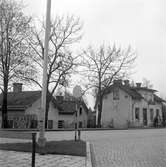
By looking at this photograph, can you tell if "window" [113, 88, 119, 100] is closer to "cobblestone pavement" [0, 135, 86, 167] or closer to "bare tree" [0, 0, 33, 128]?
"bare tree" [0, 0, 33, 128]

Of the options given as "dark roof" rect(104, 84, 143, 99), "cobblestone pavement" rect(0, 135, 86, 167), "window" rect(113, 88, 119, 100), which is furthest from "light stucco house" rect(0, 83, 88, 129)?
"cobblestone pavement" rect(0, 135, 86, 167)

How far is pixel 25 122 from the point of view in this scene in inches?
1442

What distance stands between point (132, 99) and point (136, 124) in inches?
166

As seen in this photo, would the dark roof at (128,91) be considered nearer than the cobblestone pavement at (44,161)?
No

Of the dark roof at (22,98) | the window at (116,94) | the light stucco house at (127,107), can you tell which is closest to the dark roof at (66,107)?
the light stucco house at (127,107)

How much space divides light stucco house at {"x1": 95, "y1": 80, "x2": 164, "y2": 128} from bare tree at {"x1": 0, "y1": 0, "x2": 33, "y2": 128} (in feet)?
74.2

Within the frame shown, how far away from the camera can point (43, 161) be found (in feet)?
27.8

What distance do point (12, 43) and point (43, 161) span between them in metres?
19.9

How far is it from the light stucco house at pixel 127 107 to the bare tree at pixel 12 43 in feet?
74.2

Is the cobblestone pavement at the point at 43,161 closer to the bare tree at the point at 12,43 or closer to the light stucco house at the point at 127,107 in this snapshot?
the bare tree at the point at 12,43

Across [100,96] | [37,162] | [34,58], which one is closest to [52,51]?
[34,58]

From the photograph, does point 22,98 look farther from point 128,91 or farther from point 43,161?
point 43,161

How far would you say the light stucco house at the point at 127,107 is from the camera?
48.4 metres

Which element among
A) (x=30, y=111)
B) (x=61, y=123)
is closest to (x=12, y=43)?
(x=30, y=111)
